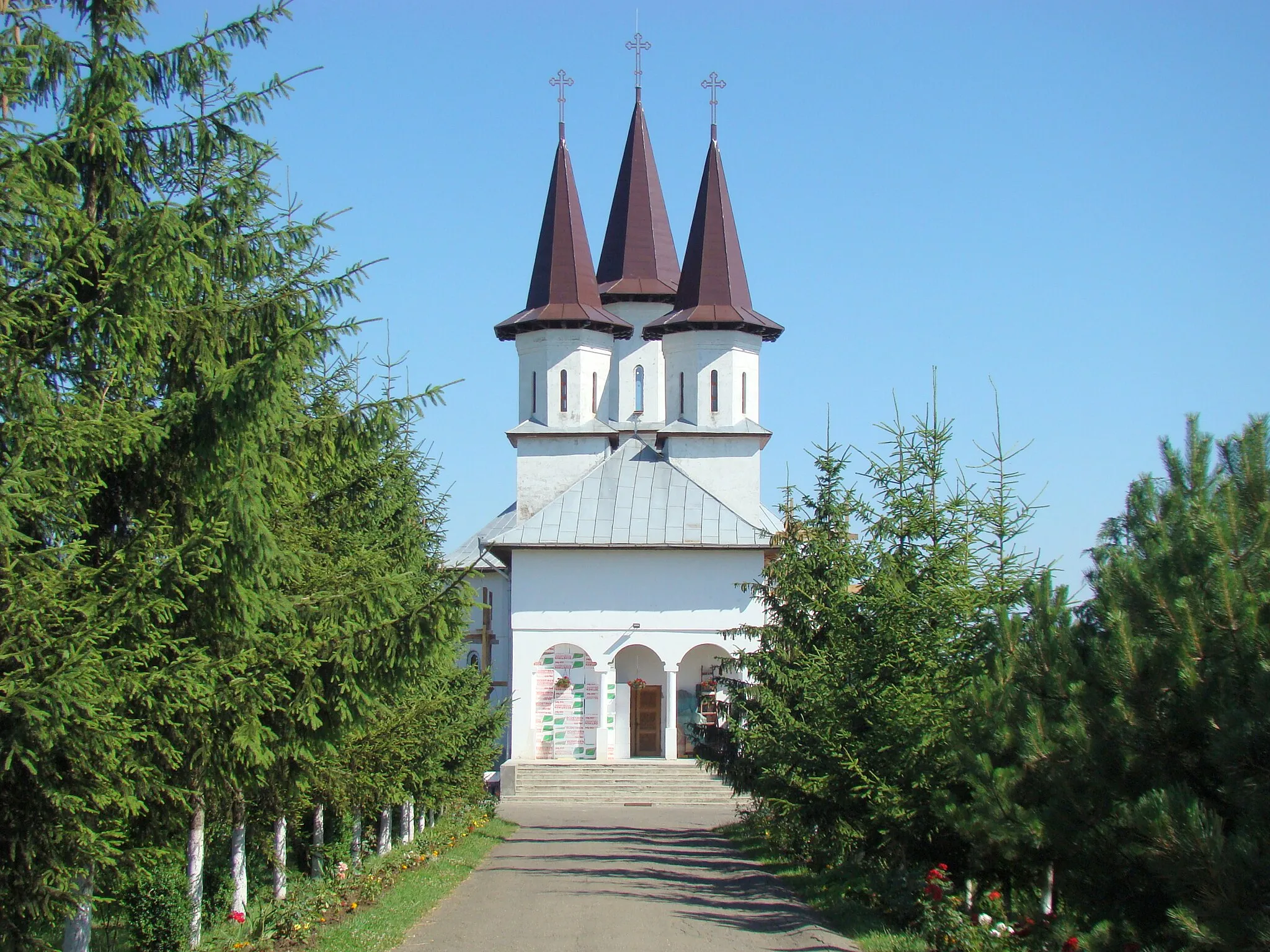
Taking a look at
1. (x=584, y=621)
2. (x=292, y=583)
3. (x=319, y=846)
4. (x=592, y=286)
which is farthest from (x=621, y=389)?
(x=292, y=583)

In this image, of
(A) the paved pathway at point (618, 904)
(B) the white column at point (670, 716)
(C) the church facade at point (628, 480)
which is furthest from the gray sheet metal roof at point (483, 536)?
(A) the paved pathway at point (618, 904)

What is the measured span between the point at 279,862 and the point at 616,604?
76.1 ft

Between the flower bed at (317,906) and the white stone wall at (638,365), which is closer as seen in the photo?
the flower bed at (317,906)

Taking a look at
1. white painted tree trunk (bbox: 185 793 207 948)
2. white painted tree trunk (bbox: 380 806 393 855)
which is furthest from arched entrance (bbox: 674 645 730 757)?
white painted tree trunk (bbox: 185 793 207 948)

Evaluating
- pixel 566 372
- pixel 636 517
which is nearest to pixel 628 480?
pixel 636 517

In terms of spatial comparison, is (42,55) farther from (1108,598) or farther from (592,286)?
(592,286)

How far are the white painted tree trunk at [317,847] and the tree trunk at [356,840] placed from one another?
67 centimetres

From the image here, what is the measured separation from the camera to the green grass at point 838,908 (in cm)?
1051

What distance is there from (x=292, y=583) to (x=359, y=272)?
2.52 metres

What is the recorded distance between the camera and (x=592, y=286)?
129ft

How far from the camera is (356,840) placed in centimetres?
1620

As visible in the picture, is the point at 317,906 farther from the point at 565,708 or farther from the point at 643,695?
the point at 643,695

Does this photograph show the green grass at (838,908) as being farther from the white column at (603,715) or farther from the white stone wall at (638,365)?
the white stone wall at (638,365)

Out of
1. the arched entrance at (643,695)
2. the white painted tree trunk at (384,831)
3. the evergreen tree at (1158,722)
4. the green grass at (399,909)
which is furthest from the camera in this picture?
the arched entrance at (643,695)
